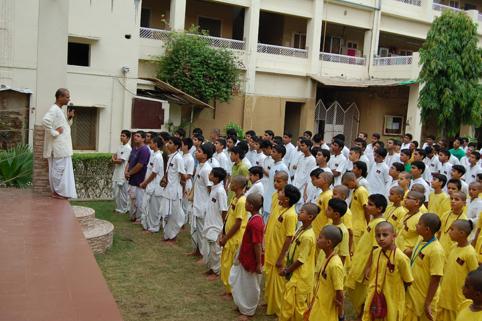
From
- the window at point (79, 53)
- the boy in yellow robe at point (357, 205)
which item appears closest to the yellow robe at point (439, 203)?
the boy in yellow robe at point (357, 205)

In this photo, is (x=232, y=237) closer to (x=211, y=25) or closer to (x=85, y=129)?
(x=85, y=129)

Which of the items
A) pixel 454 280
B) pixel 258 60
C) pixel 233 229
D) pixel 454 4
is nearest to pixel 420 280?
pixel 454 280

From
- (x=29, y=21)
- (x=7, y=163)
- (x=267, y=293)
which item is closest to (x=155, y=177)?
(x=7, y=163)

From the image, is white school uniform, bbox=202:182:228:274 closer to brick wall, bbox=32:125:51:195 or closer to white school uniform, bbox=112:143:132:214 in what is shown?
brick wall, bbox=32:125:51:195

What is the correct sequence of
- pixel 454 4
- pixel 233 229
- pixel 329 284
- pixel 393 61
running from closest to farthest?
pixel 329 284 < pixel 233 229 < pixel 393 61 < pixel 454 4

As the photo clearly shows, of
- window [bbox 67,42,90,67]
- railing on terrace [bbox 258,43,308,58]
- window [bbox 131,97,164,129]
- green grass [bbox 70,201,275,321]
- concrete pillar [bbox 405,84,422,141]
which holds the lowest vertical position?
green grass [bbox 70,201,275,321]

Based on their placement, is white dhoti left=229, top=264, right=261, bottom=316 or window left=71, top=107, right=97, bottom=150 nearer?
white dhoti left=229, top=264, right=261, bottom=316

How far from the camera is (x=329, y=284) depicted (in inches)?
174

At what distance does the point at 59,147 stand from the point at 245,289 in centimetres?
350

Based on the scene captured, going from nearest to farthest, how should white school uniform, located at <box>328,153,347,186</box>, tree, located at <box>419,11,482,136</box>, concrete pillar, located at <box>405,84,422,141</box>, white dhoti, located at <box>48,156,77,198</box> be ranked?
1. white dhoti, located at <box>48,156,77,198</box>
2. white school uniform, located at <box>328,153,347,186</box>
3. tree, located at <box>419,11,482,136</box>
4. concrete pillar, located at <box>405,84,422,141</box>

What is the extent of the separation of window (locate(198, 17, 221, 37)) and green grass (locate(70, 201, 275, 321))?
13865 millimetres

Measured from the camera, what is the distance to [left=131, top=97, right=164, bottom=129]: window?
1622cm

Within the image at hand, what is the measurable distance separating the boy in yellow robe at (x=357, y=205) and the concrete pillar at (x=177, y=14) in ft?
42.8

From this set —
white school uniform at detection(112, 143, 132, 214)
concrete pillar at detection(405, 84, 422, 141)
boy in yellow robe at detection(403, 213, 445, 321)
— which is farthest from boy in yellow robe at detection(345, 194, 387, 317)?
concrete pillar at detection(405, 84, 422, 141)
